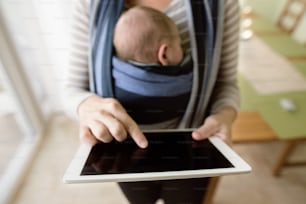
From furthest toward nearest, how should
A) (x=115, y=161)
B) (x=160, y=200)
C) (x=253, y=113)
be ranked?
(x=253, y=113) < (x=160, y=200) < (x=115, y=161)

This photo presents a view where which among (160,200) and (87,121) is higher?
(87,121)

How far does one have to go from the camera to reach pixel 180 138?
0.28 m

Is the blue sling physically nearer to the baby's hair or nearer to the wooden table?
the baby's hair

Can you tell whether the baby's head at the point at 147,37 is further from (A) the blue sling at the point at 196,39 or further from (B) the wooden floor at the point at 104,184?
(B) the wooden floor at the point at 104,184

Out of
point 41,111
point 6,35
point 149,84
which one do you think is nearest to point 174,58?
point 149,84

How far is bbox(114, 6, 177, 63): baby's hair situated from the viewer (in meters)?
0.23

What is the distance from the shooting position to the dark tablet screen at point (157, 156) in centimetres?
23

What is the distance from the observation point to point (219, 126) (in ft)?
0.99

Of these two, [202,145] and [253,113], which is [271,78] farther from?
[202,145]

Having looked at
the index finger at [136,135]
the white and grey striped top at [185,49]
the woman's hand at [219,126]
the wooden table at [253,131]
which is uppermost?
the white and grey striped top at [185,49]

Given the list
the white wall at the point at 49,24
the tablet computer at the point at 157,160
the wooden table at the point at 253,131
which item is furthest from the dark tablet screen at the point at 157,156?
the wooden table at the point at 253,131

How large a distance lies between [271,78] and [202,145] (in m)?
0.63

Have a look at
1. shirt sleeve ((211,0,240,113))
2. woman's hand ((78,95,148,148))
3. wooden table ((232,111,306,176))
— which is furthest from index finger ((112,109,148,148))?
wooden table ((232,111,306,176))

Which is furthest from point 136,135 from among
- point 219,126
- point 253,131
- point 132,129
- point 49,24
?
point 253,131
